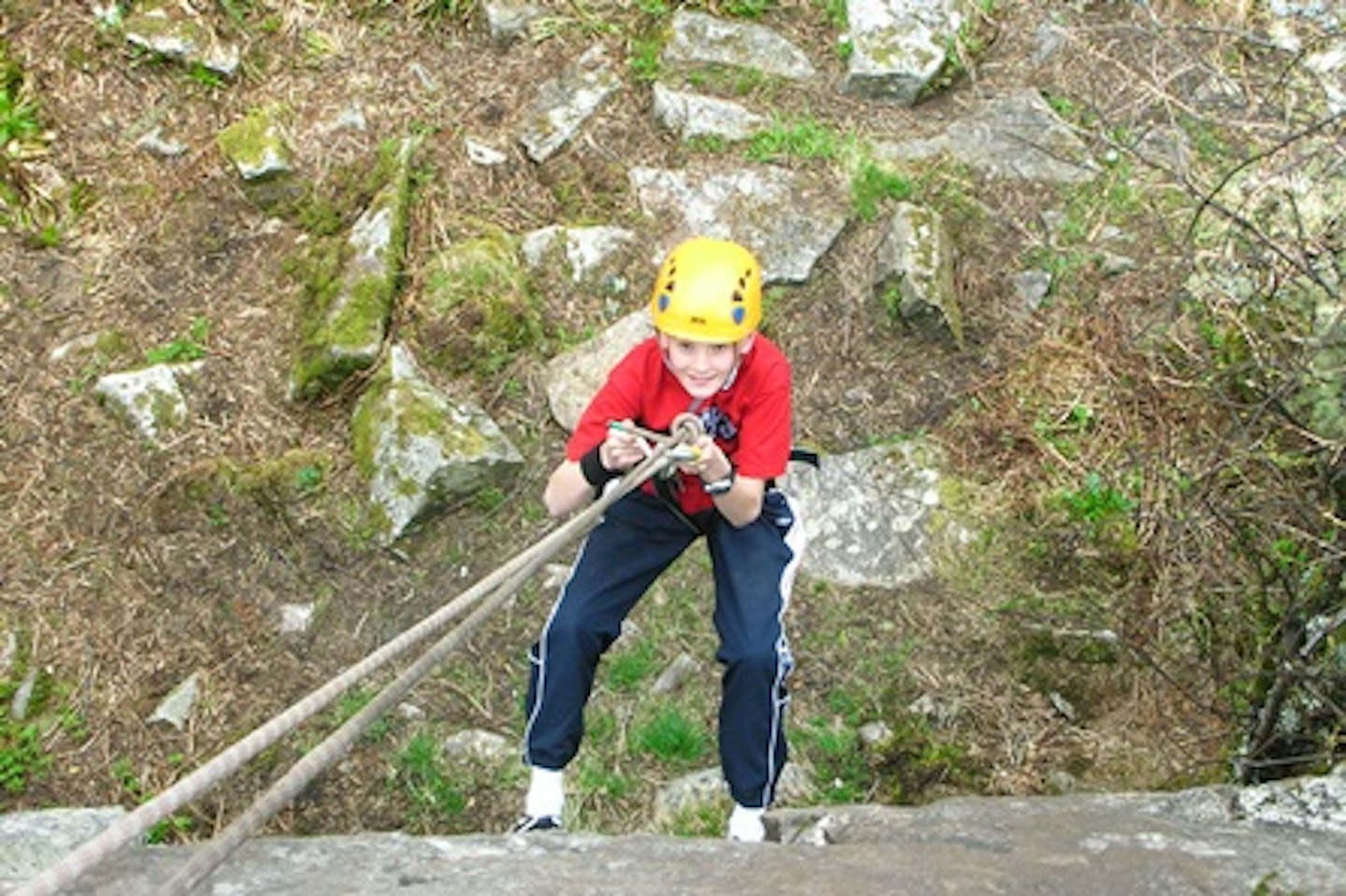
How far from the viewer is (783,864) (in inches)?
103

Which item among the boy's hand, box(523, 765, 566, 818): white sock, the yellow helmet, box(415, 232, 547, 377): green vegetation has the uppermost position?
the yellow helmet

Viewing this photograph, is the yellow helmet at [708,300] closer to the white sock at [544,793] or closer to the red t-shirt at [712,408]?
the red t-shirt at [712,408]

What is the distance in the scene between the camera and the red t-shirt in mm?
3994

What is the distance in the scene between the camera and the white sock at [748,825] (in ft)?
13.2

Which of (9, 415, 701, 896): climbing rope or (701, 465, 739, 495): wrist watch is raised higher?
(9, 415, 701, 896): climbing rope

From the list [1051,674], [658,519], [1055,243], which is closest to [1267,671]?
[1051,674]

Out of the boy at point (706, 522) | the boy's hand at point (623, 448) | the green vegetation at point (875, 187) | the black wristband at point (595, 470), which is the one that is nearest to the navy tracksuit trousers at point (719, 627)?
the boy at point (706, 522)

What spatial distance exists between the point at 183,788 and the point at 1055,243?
17.5 feet

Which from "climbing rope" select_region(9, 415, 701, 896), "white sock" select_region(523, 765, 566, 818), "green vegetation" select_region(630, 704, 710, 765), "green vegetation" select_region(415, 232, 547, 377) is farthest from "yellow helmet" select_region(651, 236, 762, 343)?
"green vegetation" select_region(415, 232, 547, 377)

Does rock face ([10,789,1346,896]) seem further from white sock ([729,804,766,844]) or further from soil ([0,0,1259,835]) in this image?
soil ([0,0,1259,835])

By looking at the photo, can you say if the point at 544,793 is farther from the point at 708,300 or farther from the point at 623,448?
the point at 708,300

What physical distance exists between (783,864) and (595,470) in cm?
155

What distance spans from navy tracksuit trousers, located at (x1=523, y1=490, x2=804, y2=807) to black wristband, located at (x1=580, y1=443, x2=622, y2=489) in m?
0.34

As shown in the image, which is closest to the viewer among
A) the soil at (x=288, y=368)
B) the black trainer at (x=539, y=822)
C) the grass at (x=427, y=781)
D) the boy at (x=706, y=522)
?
the boy at (x=706, y=522)
